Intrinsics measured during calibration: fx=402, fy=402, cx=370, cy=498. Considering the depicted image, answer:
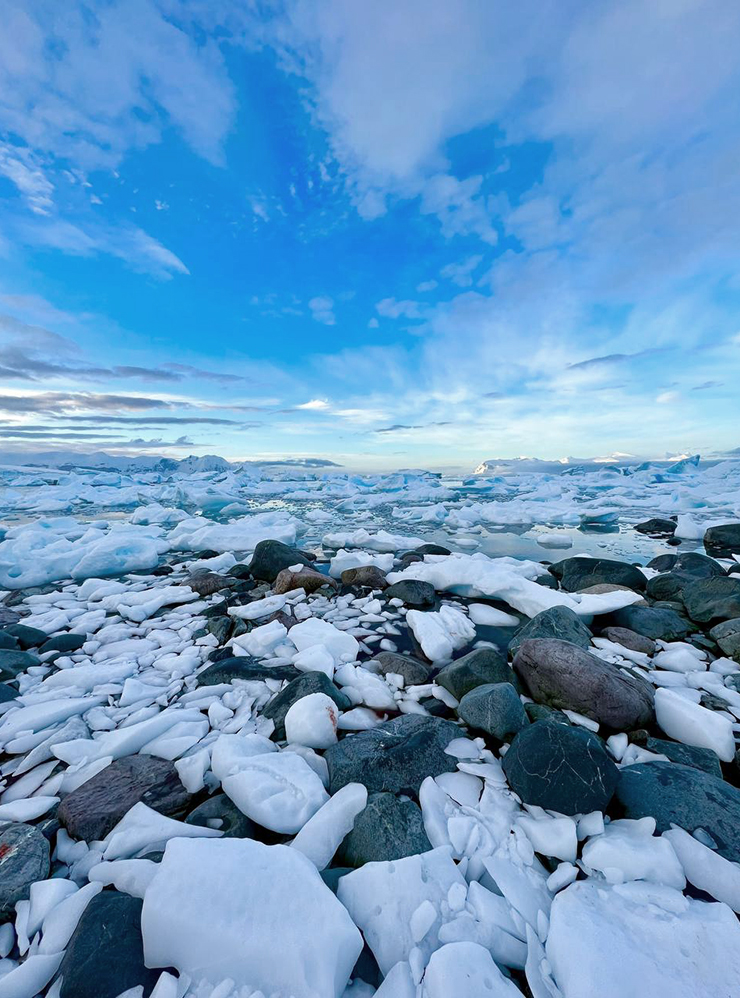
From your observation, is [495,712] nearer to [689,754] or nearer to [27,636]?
[689,754]

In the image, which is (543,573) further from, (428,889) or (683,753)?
(428,889)

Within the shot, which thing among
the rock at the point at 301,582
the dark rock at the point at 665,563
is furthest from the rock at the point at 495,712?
the dark rock at the point at 665,563

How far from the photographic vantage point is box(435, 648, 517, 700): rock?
285 cm

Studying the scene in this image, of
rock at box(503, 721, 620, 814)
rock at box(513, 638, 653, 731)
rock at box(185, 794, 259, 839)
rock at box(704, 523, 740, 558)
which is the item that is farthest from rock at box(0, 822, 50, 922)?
rock at box(704, 523, 740, 558)

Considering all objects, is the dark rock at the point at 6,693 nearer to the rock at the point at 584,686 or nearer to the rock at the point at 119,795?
the rock at the point at 119,795

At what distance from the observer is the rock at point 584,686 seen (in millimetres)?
2465

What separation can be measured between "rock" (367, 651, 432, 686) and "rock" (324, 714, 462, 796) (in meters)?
0.74

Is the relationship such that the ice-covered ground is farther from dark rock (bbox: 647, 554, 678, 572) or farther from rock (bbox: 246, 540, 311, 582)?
dark rock (bbox: 647, 554, 678, 572)

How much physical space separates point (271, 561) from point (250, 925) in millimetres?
4754

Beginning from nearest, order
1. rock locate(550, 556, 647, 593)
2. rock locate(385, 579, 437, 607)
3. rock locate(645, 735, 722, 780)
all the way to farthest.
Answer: rock locate(645, 735, 722, 780) < rock locate(385, 579, 437, 607) < rock locate(550, 556, 647, 593)

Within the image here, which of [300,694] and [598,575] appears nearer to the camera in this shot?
[300,694]

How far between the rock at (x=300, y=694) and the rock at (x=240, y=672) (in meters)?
Answer: 0.22

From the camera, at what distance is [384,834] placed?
1660mm

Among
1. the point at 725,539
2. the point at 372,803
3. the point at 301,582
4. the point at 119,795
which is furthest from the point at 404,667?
the point at 725,539
